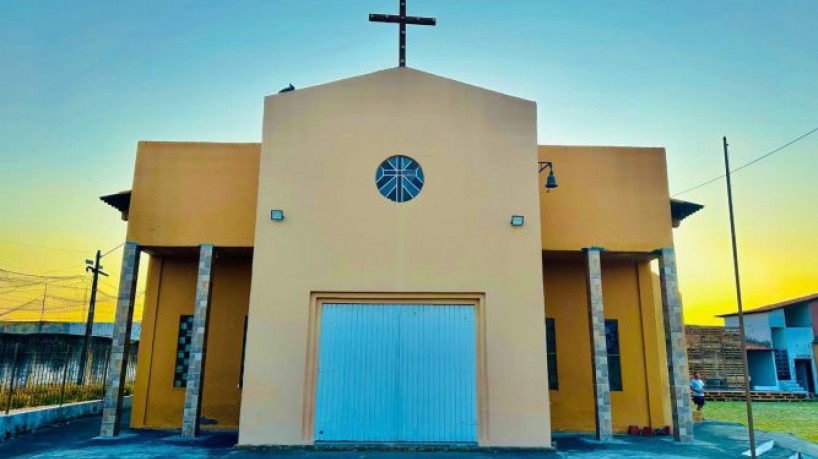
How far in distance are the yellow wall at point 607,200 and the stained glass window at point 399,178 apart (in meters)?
3.63

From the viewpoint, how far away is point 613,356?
48.4 feet

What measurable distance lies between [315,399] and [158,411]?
539cm

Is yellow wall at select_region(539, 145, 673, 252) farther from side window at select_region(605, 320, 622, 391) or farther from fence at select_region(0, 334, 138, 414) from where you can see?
fence at select_region(0, 334, 138, 414)

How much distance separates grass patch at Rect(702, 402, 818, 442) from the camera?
17.2 metres

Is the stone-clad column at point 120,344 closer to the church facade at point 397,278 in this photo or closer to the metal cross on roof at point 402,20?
the church facade at point 397,278

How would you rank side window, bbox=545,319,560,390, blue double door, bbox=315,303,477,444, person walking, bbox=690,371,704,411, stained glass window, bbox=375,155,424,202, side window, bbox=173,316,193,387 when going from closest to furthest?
1. blue double door, bbox=315,303,477,444
2. stained glass window, bbox=375,155,424,202
3. side window, bbox=173,316,193,387
4. side window, bbox=545,319,560,390
5. person walking, bbox=690,371,704,411

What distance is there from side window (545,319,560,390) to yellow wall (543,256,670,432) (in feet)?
0.29

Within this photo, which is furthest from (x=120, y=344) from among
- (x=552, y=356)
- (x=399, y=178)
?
(x=552, y=356)

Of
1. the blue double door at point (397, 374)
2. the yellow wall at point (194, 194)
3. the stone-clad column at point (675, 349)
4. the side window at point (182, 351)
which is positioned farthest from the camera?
the side window at point (182, 351)

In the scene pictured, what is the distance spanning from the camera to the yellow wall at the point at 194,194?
1374cm

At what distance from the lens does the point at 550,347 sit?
14.9m

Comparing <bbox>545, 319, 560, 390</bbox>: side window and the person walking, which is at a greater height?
<bbox>545, 319, 560, 390</bbox>: side window

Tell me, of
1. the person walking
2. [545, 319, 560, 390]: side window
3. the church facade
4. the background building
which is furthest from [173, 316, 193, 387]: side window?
the background building

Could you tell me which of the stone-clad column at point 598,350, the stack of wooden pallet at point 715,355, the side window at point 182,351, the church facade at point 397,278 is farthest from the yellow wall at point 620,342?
the stack of wooden pallet at point 715,355
